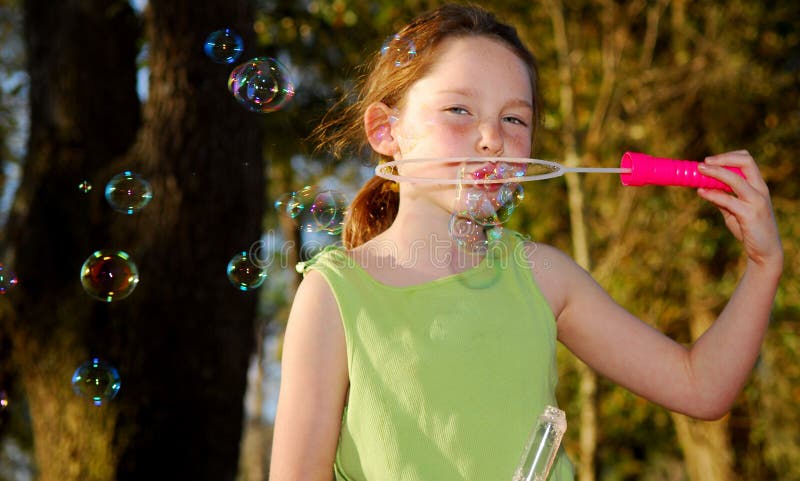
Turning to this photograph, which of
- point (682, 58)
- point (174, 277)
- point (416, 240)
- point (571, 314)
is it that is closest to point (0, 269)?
point (174, 277)

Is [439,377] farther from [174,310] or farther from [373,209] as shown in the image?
[174,310]

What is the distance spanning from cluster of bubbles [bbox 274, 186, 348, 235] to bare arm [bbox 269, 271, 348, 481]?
71 cm

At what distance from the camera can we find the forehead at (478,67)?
1646 millimetres

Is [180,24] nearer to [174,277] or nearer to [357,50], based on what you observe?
[174,277]

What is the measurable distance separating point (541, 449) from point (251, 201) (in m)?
2.37

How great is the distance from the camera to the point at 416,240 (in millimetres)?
1704

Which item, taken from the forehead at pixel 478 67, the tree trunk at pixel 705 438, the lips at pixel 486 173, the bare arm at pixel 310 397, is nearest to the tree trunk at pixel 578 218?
the tree trunk at pixel 705 438

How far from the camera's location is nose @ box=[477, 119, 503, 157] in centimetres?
159

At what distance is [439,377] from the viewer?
148cm

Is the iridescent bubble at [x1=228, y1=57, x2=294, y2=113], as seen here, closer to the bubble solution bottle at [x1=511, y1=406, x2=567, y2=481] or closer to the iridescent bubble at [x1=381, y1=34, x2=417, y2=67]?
the iridescent bubble at [x1=381, y1=34, x2=417, y2=67]

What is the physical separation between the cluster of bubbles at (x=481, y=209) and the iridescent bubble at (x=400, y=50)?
0.28 metres

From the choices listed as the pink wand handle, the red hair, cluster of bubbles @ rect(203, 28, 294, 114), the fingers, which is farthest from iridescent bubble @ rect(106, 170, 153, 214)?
the fingers

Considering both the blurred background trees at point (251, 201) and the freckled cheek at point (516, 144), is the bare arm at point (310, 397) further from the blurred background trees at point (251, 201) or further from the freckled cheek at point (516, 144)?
the blurred background trees at point (251, 201)

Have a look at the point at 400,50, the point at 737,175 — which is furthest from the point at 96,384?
the point at 737,175
